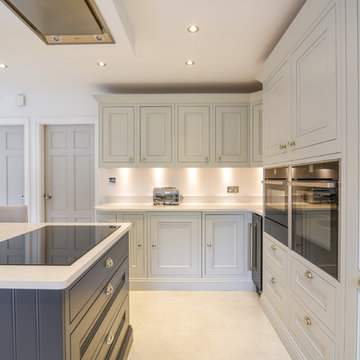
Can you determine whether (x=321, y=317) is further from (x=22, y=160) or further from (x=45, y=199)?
(x=22, y=160)

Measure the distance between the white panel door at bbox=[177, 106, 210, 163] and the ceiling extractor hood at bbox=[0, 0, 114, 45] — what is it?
5.13ft

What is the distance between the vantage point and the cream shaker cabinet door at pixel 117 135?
296 centimetres

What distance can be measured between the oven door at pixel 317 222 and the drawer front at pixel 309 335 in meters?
0.36

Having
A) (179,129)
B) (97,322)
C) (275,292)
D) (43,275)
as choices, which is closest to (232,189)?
(179,129)

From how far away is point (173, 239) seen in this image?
2.77 m

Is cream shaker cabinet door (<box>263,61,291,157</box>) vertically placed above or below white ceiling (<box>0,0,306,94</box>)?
below

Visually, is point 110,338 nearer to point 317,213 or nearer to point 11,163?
point 317,213

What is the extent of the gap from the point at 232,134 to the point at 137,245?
174 cm

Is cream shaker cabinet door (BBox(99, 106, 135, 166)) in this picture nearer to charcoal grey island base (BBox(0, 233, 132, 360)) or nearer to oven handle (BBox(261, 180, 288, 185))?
oven handle (BBox(261, 180, 288, 185))

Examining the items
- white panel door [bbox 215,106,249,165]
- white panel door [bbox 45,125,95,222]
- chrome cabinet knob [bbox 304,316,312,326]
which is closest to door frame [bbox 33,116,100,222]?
white panel door [bbox 45,125,95,222]

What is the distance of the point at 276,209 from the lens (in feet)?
6.61

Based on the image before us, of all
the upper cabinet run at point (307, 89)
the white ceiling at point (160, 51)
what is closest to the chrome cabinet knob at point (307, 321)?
the upper cabinet run at point (307, 89)

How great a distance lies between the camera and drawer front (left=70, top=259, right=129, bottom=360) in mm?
963

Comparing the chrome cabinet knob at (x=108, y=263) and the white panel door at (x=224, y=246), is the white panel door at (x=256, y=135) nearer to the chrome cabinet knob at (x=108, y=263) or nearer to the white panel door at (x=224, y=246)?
the white panel door at (x=224, y=246)
